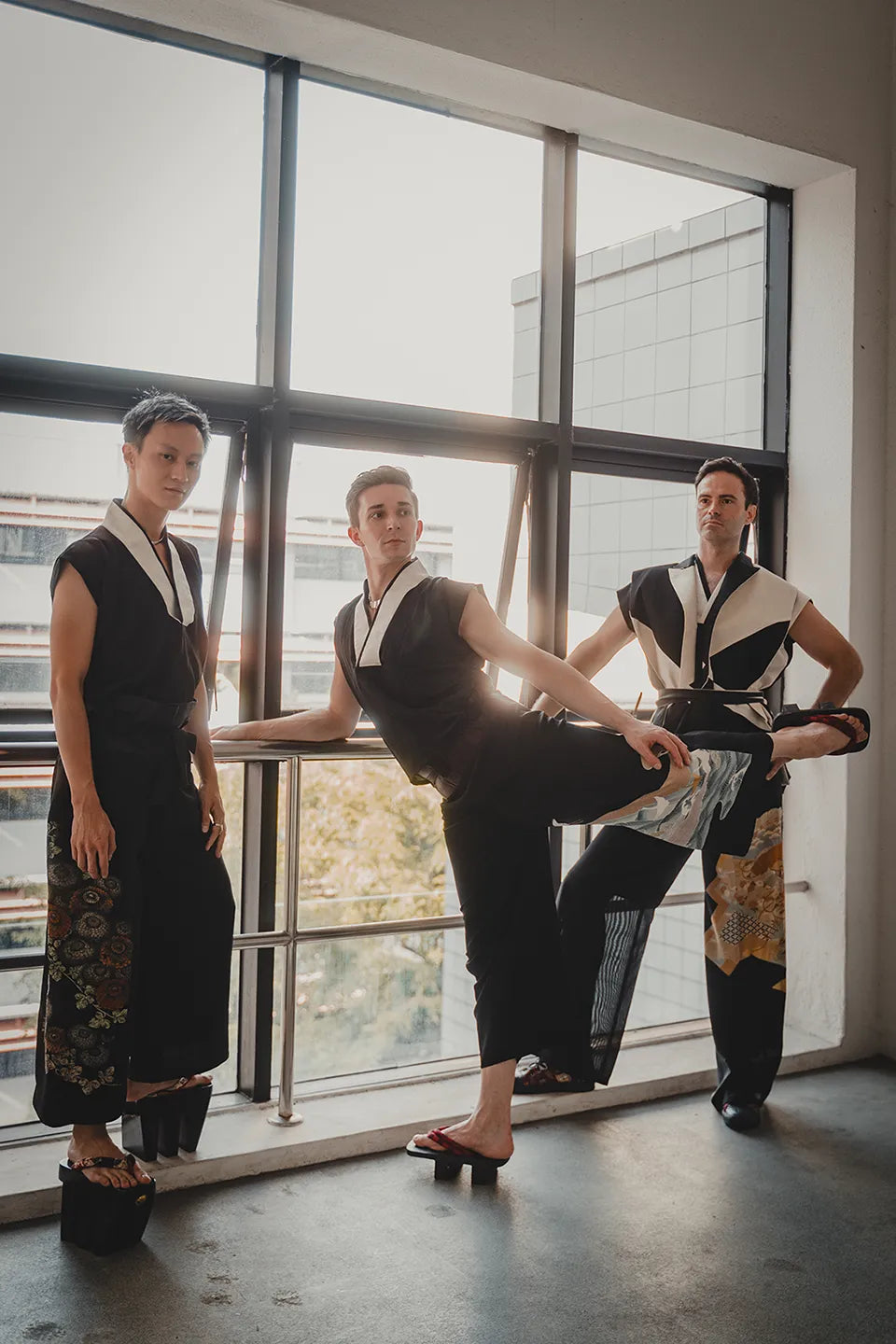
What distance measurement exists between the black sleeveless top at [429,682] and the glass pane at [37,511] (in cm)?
77

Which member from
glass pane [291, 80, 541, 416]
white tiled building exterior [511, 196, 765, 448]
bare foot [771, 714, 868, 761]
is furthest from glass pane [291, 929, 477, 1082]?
white tiled building exterior [511, 196, 765, 448]

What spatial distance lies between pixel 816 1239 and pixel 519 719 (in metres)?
1.21

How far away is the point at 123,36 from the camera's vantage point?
9.27ft

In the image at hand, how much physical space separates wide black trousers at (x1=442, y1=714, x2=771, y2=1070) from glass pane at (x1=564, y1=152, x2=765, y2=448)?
1454 mm

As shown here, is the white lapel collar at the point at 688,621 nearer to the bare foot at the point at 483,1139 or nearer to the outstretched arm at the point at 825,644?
the outstretched arm at the point at 825,644

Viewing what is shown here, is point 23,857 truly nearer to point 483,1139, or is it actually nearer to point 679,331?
point 483,1139

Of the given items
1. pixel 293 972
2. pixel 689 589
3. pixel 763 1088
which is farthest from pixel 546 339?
pixel 763 1088

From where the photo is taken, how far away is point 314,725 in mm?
2729

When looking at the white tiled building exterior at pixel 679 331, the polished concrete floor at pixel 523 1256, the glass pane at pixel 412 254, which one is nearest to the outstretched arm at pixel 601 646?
the glass pane at pixel 412 254

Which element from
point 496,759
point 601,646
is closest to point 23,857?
point 496,759

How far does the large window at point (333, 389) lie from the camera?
274 cm

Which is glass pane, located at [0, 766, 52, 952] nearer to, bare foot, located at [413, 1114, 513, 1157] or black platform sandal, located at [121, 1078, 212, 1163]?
black platform sandal, located at [121, 1078, 212, 1163]

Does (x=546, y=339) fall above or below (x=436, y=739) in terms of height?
above

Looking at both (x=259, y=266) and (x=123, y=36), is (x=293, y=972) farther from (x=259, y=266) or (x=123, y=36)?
(x=123, y=36)
